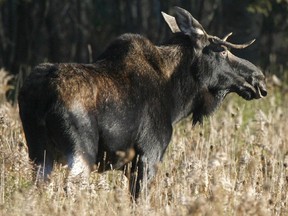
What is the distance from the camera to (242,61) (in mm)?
11703

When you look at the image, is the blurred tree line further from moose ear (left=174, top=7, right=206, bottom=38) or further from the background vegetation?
moose ear (left=174, top=7, right=206, bottom=38)

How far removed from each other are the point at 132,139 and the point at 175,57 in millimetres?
1311

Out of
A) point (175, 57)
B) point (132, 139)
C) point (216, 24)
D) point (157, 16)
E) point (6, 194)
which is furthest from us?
point (157, 16)

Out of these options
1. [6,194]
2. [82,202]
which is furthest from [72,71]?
[82,202]

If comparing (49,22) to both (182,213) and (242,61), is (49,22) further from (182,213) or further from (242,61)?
(182,213)

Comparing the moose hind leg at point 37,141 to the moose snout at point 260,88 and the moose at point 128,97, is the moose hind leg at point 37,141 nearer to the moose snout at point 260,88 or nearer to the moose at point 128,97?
the moose at point 128,97

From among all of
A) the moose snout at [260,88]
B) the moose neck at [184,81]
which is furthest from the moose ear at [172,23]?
the moose snout at [260,88]

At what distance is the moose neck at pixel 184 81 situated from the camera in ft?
36.5

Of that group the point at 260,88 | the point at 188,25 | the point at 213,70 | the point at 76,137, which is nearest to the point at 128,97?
the point at 76,137

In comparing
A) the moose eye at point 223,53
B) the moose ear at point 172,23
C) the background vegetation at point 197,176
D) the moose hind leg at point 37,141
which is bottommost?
the background vegetation at point 197,176

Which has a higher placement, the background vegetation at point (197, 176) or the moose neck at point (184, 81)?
the moose neck at point (184, 81)

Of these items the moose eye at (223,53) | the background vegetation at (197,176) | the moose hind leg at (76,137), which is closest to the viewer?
the background vegetation at (197,176)

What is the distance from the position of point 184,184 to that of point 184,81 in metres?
1.95

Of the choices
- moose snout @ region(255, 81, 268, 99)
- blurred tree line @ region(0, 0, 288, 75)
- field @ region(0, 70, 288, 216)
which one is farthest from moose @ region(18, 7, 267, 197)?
blurred tree line @ region(0, 0, 288, 75)
